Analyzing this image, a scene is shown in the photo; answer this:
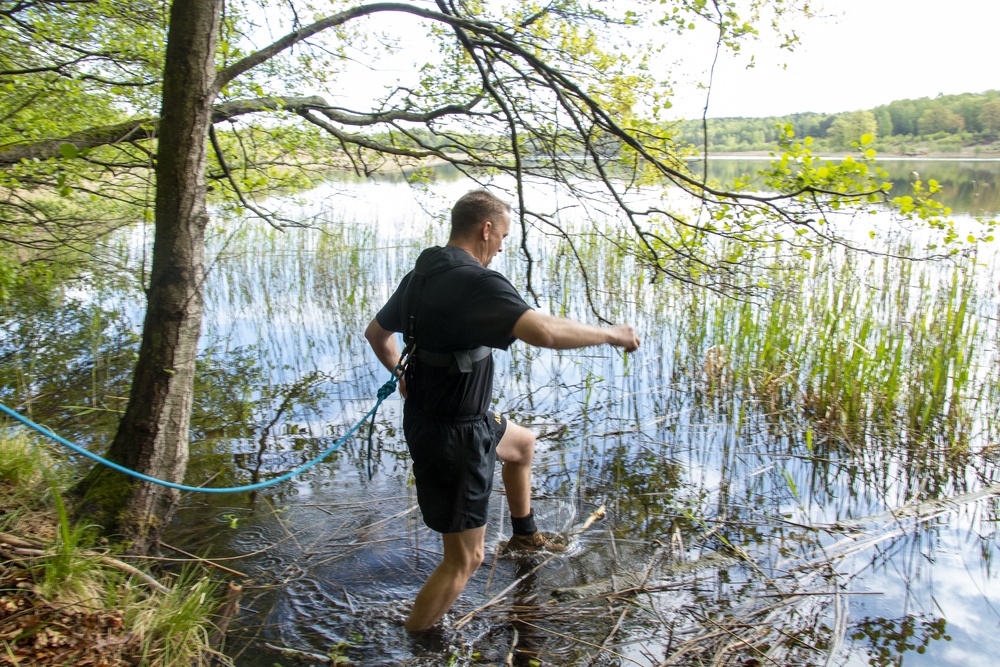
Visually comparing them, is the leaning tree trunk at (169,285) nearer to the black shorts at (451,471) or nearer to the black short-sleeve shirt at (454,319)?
the black short-sleeve shirt at (454,319)

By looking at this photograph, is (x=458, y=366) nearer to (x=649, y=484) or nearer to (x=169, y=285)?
(x=169, y=285)

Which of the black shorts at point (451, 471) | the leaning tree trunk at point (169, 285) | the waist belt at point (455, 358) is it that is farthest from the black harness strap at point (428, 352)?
the leaning tree trunk at point (169, 285)

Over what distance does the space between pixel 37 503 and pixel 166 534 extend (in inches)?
32.6

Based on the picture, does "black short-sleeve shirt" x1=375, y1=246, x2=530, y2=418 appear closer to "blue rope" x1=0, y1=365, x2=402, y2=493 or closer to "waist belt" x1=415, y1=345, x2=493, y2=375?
"waist belt" x1=415, y1=345, x2=493, y2=375

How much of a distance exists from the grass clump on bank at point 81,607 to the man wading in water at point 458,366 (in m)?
1.00

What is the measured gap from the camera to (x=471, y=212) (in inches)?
109

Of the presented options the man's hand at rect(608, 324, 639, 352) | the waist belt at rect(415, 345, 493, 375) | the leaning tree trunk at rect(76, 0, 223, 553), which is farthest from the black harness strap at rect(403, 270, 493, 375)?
the leaning tree trunk at rect(76, 0, 223, 553)

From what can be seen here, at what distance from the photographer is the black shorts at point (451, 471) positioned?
8.91 feet

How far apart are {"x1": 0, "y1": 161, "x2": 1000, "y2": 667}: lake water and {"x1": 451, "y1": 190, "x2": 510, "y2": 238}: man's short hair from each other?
161cm

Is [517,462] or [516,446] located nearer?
[516,446]

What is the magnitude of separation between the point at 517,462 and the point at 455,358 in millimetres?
1116

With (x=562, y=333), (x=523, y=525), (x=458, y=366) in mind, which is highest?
(x=562, y=333)

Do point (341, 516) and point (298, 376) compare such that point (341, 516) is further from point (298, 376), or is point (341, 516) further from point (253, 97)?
point (253, 97)

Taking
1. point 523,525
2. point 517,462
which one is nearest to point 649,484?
point 523,525
